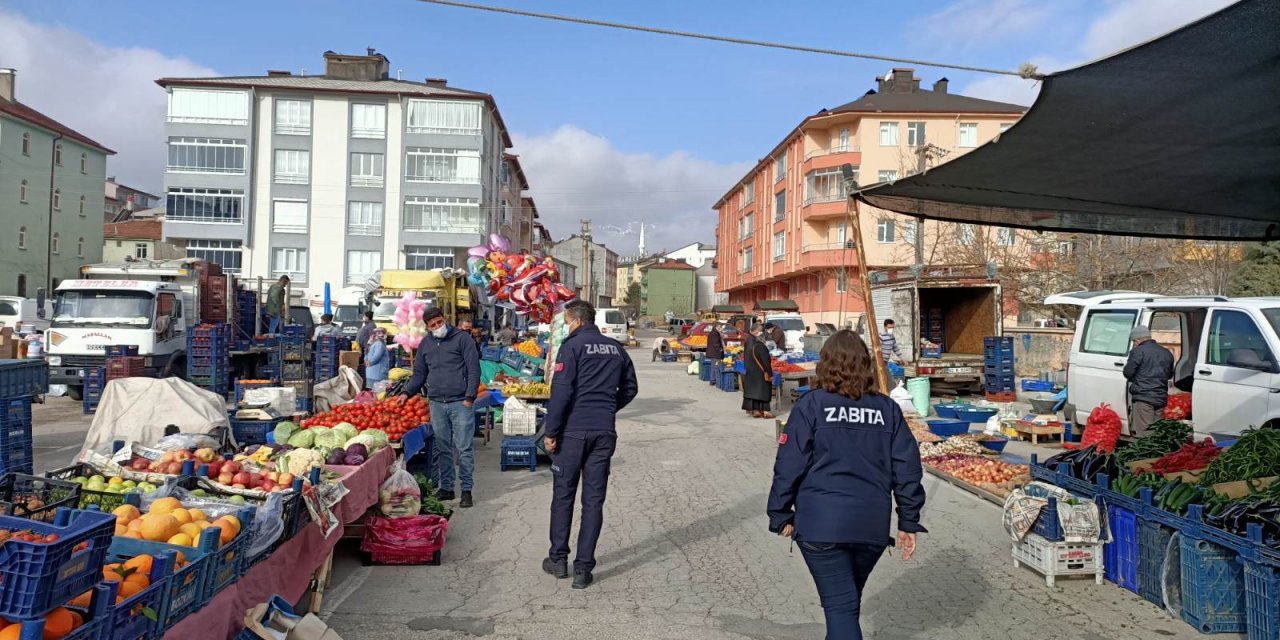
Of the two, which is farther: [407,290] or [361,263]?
[361,263]

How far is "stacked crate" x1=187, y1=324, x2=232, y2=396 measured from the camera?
16.8 meters

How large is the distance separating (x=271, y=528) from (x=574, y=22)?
160 inches

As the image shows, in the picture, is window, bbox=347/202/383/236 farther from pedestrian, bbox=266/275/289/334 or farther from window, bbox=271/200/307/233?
pedestrian, bbox=266/275/289/334

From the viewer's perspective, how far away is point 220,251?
4891 centimetres

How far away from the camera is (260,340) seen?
19.6m

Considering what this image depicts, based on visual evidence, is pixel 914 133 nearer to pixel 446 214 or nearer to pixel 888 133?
pixel 888 133

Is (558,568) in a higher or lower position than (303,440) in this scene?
lower

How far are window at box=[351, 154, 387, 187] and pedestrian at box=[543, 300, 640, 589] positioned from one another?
155ft

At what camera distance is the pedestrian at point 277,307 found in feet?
70.9

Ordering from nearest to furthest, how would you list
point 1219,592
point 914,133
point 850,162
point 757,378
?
point 1219,592 < point 757,378 < point 850,162 < point 914,133

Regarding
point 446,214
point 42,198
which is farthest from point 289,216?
point 42,198

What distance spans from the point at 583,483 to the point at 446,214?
46.1 meters

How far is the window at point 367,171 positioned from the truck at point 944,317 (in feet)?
116

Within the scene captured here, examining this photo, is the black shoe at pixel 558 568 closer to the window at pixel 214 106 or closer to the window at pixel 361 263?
the window at pixel 361 263
